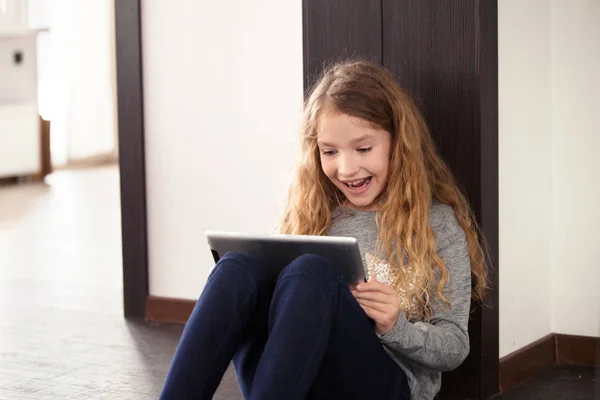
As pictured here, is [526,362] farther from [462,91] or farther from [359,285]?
[359,285]

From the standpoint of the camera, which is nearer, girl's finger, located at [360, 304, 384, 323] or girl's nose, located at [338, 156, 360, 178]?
girl's finger, located at [360, 304, 384, 323]

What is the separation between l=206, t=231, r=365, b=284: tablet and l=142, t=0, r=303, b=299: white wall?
4.03 feet

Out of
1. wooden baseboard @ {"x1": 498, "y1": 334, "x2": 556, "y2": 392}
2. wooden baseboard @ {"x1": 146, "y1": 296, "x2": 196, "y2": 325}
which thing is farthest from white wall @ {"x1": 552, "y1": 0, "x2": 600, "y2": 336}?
wooden baseboard @ {"x1": 146, "y1": 296, "x2": 196, "y2": 325}

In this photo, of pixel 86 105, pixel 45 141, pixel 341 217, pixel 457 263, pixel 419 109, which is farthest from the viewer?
pixel 86 105

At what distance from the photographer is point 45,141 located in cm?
817

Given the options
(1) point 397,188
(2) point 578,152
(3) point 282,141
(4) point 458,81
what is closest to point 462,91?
(4) point 458,81

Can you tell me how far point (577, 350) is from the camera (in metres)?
2.62

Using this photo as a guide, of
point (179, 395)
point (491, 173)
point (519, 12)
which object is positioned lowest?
point (179, 395)

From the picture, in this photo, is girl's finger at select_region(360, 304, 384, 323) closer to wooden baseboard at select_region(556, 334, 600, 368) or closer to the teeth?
the teeth

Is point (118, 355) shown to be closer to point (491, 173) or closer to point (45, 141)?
point (491, 173)

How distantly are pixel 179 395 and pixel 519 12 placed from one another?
1302mm

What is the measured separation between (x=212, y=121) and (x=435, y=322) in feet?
5.01

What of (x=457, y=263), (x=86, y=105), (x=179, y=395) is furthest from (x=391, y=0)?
(x=86, y=105)

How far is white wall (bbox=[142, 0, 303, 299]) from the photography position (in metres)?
3.10
